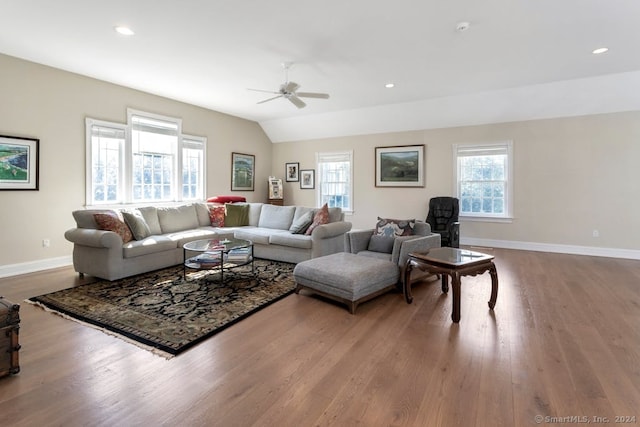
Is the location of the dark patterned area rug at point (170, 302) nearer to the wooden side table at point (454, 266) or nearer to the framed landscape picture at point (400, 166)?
the wooden side table at point (454, 266)

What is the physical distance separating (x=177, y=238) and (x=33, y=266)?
1987 millimetres

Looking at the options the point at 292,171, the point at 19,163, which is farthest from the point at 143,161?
the point at 292,171

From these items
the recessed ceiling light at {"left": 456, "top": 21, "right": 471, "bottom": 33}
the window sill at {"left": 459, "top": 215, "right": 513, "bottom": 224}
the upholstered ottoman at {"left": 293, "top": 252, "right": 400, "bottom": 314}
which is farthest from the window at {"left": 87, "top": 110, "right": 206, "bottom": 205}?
the window sill at {"left": 459, "top": 215, "right": 513, "bottom": 224}

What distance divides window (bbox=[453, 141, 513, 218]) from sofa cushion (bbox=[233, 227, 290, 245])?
12.7 feet

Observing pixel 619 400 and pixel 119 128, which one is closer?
pixel 619 400

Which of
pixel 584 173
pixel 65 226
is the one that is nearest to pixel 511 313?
pixel 584 173

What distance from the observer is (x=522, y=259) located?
5.42 metres

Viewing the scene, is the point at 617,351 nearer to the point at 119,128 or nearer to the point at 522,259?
the point at 522,259

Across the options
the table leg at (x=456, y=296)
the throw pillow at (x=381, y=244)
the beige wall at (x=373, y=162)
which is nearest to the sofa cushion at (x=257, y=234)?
the throw pillow at (x=381, y=244)

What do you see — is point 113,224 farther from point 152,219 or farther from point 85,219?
point 152,219

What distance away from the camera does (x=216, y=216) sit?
5.95 metres

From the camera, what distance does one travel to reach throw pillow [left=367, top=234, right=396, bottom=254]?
405 centimetres

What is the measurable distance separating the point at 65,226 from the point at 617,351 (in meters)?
6.56

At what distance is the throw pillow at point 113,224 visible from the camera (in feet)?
13.8
